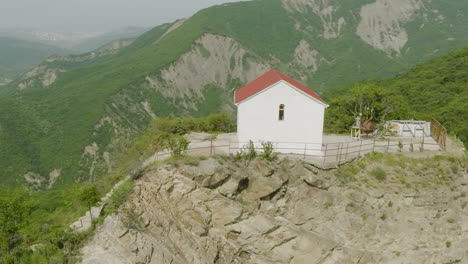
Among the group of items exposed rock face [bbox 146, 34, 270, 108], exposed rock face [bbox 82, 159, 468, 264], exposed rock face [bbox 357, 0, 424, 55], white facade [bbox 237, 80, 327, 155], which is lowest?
exposed rock face [bbox 82, 159, 468, 264]

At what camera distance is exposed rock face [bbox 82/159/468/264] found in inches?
666

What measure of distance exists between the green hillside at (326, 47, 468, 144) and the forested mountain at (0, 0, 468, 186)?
22980 mm

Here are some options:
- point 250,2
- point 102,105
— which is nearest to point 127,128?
point 102,105

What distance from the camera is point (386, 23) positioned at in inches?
7028

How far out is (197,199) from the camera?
1736 centimetres

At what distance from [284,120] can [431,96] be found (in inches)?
1876

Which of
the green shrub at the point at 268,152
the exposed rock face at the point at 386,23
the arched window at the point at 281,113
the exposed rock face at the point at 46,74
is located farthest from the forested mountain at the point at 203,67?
the arched window at the point at 281,113

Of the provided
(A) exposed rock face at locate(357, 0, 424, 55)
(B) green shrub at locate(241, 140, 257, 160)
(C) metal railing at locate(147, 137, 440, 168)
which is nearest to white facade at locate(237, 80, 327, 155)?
(C) metal railing at locate(147, 137, 440, 168)

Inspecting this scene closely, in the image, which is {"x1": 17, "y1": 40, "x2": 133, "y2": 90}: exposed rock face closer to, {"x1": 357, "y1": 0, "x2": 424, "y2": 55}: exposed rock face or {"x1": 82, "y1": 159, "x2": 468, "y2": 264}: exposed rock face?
{"x1": 82, "y1": 159, "x2": 468, "y2": 264}: exposed rock face

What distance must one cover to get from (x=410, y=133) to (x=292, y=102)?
12910 millimetres

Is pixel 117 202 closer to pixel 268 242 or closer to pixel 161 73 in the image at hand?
pixel 268 242

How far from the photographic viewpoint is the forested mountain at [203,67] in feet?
239

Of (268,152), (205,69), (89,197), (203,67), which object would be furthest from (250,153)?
(205,69)

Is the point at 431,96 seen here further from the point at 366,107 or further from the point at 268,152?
the point at 268,152
